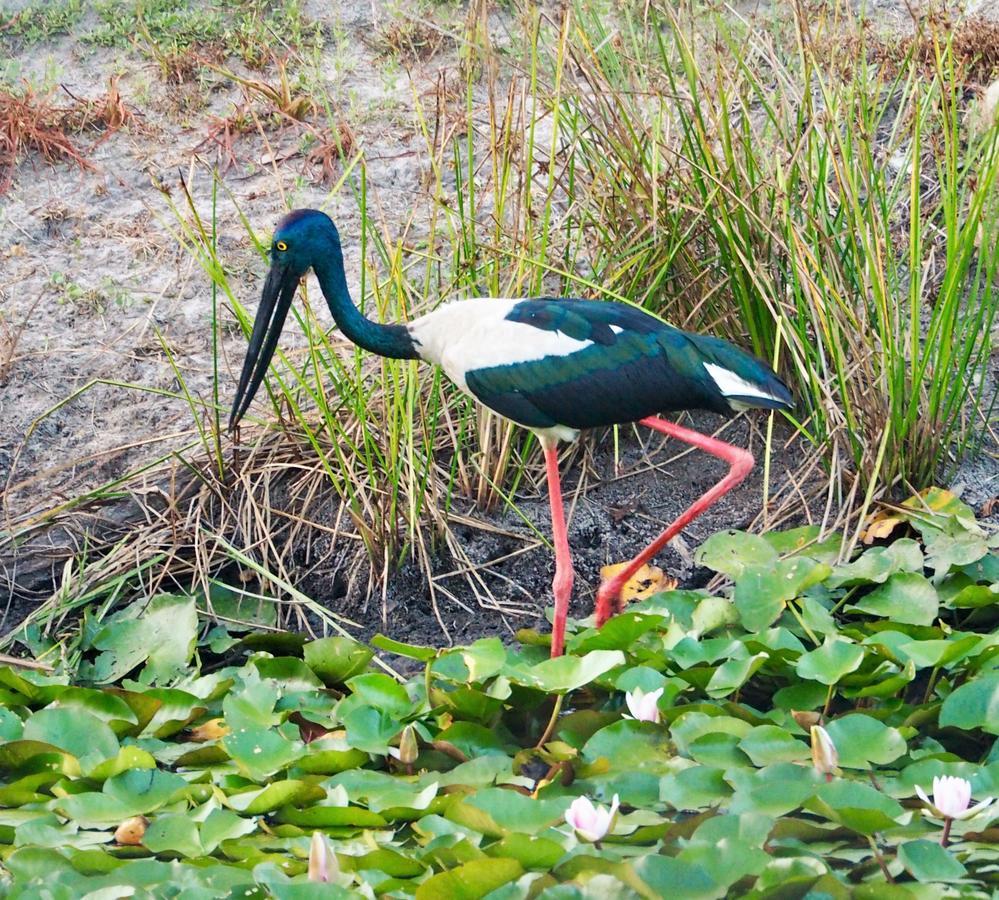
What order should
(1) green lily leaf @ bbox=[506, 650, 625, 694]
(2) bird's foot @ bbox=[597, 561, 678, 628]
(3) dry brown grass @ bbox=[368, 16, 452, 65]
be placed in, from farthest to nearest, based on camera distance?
(3) dry brown grass @ bbox=[368, 16, 452, 65]
(2) bird's foot @ bbox=[597, 561, 678, 628]
(1) green lily leaf @ bbox=[506, 650, 625, 694]

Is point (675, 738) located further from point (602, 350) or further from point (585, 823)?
point (602, 350)

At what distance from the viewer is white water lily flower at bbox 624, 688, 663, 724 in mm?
3135

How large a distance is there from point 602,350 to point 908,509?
104cm

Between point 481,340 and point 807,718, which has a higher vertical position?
point 481,340

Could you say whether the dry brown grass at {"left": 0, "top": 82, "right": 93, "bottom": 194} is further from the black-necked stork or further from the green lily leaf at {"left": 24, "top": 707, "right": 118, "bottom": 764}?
the green lily leaf at {"left": 24, "top": 707, "right": 118, "bottom": 764}

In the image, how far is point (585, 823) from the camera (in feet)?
8.41

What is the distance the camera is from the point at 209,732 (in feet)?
11.5

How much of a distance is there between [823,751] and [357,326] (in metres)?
1.86

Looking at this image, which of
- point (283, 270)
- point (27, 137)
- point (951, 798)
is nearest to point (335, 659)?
point (283, 270)

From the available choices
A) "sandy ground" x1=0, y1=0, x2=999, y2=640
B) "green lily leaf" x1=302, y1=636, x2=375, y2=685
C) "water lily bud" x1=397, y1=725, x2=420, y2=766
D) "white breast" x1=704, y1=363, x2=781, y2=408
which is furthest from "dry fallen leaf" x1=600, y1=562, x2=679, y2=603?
"water lily bud" x1=397, y1=725, x2=420, y2=766

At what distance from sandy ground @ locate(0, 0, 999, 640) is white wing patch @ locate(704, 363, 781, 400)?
0.74 meters

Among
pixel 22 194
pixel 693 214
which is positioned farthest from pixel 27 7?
pixel 693 214

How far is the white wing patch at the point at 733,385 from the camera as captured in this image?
12.5 feet

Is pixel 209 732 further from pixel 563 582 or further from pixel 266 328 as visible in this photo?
pixel 266 328
